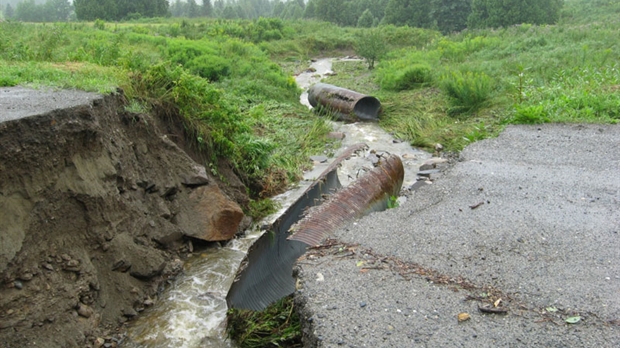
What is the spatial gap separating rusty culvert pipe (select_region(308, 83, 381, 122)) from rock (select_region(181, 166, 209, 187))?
315 inches

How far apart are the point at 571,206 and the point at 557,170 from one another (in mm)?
1634

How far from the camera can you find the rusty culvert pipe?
15.6m

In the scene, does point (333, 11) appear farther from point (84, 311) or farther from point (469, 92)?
point (84, 311)

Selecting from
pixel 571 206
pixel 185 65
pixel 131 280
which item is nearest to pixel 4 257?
pixel 131 280

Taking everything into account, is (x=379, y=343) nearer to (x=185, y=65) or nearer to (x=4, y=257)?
(x=4, y=257)

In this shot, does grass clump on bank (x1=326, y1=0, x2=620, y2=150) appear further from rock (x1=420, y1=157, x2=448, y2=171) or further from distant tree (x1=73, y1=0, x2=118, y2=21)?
distant tree (x1=73, y1=0, x2=118, y2=21)

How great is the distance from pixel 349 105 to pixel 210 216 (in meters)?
8.50

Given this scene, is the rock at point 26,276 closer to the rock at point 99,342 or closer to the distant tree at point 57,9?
the rock at point 99,342

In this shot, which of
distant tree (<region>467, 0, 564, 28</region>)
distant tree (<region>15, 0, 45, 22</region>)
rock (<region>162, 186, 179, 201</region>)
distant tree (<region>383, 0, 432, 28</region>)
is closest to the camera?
rock (<region>162, 186, 179, 201</region>)

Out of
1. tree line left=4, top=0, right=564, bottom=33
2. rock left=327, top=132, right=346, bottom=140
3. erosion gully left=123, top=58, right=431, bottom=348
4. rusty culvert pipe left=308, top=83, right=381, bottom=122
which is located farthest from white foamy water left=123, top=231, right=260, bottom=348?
tree line left=4, top=0, right=564, bottom=33

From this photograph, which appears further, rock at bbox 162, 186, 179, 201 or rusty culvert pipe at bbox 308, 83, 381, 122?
rusty culvert pipe at bbox 308, 83, 381, 122

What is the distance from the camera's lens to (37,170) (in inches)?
219

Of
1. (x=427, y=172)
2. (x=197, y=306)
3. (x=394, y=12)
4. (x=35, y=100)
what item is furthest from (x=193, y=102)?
(x=394, y=12)

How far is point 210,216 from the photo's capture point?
309 inches
